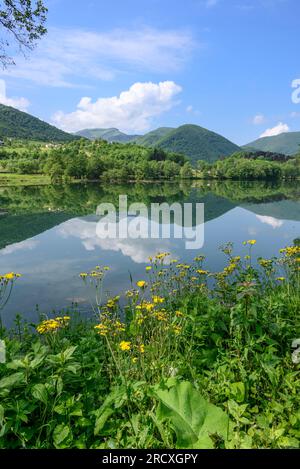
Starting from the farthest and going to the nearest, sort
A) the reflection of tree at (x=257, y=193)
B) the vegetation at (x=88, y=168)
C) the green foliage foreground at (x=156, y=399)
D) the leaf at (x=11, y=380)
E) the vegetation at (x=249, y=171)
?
1. the vegetation at (x=249, y=171)
2. the vegetation at (x=88, y=168)
3. the reflection of tree at (x=257, y=193)
4. the leaf at (x=11, y=380)
5. the green foliage foreground at (x=156, y=399)

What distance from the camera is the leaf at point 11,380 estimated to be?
10.5 feet

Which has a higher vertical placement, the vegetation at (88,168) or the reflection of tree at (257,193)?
the vegetation at (88,168)

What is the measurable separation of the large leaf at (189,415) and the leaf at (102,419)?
0.52 m

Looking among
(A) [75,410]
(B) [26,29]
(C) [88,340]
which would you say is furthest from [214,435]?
(B) [26,29]

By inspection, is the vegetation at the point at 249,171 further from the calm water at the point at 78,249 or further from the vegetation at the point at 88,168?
the calm water at the point at 78,249

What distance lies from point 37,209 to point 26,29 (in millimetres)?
36313

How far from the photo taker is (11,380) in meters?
3.25

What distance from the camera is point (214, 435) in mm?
3020

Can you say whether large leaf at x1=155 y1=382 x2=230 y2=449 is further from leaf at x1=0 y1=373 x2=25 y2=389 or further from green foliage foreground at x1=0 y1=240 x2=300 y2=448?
leaf at x1=0 y1=373 x2=25 y2=389

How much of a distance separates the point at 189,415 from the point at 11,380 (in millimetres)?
1635

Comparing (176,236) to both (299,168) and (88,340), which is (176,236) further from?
(299,168)

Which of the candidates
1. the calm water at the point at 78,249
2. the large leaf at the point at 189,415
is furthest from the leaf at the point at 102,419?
the calm water at the point at 78,249

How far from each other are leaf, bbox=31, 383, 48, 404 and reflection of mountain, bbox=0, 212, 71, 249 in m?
22.1
